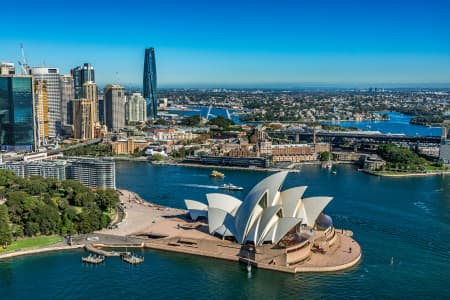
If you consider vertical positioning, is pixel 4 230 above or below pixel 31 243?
above

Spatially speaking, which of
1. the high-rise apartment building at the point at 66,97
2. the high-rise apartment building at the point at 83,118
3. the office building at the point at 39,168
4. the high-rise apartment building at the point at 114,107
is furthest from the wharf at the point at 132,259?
the high-rise apartment building at the point at 114,107

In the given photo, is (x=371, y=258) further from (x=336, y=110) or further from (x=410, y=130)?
(x=336, y=110)

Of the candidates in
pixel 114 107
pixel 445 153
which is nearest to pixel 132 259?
pixel 445 153

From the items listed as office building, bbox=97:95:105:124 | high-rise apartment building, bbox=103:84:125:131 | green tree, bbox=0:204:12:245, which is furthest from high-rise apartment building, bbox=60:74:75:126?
green tree, bbox=0:204:12:245

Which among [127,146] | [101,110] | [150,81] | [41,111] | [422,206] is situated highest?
→ [150,81]

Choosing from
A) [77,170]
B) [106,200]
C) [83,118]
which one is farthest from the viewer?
[83,118]

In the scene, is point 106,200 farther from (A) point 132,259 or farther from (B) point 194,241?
(A) point 132,259
